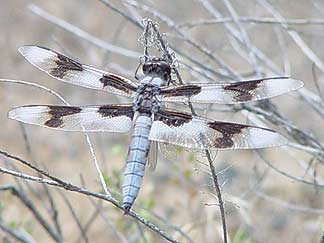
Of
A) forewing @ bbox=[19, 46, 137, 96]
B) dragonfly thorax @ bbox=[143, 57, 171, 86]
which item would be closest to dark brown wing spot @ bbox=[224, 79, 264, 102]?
dragonfly thorax @ bbox=[143, 57, 171, 86]

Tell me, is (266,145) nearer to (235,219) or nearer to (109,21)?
(235,219)

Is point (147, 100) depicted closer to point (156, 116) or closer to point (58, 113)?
point (156, 116)

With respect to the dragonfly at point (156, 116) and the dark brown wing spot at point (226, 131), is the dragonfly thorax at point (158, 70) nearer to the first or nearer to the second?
the dragonfly at point (156, 116)

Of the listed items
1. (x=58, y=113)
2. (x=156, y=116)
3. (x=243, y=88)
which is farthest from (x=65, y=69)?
(x=243, y=88)

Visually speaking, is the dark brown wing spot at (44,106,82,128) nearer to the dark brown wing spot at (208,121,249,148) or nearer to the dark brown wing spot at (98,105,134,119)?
the dark brown wing spot at (98,105,134,119)

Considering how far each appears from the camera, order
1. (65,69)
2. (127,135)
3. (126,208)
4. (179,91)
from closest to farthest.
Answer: (126,208)
(179,91)
(65,69)
(127,135)
